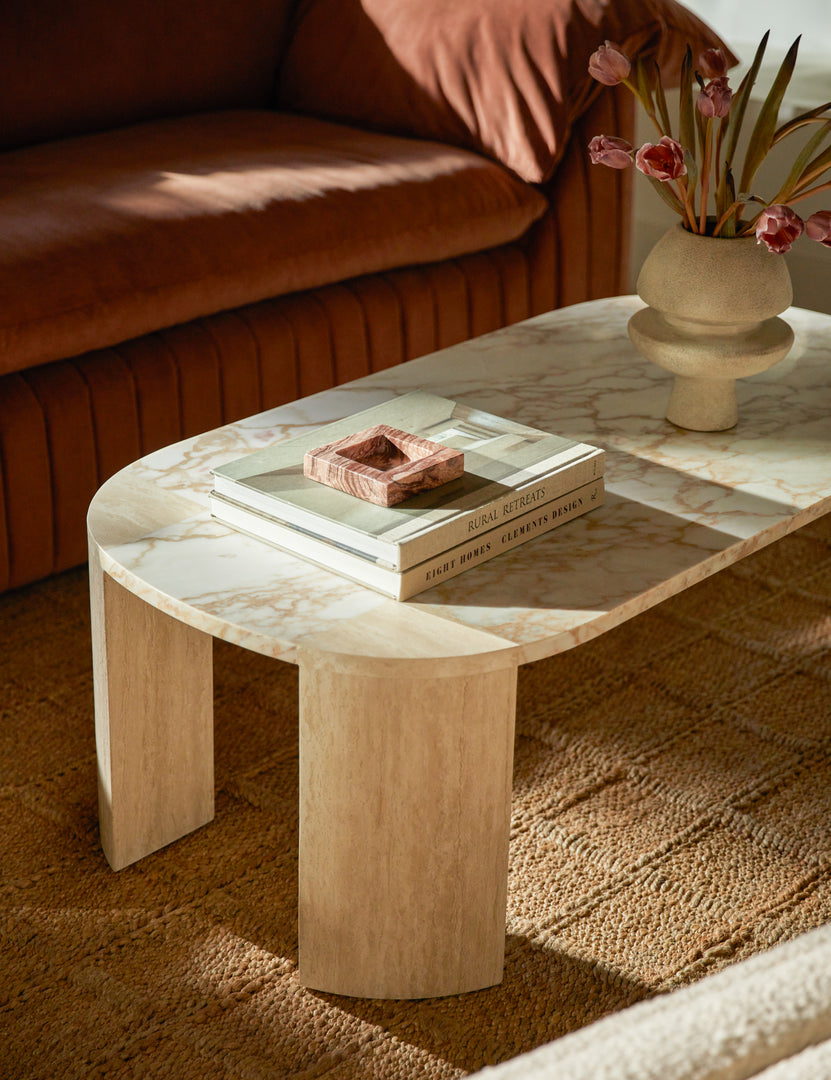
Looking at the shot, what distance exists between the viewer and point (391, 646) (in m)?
0.86

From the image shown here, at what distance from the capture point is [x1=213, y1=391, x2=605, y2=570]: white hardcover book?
3.08 feet

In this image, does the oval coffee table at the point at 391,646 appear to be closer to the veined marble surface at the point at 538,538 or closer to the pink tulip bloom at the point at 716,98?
the veined marble surface at the point at 538,538

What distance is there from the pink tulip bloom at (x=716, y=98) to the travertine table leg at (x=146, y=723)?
674 mm

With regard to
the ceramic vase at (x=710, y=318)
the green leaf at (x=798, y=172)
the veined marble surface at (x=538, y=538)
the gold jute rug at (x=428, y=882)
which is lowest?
the gold jute rug at (x=428, y=882)

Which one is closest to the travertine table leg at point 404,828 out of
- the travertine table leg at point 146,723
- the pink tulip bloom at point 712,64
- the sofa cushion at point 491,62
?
the travertine table leg at point 146,723

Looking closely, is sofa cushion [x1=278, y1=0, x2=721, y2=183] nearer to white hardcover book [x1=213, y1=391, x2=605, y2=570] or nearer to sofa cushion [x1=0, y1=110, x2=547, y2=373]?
sofa cushion [x1=0, y1=110, x2=547, y2=373]

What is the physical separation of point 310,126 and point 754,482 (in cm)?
131

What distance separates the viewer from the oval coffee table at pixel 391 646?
904 millimetres

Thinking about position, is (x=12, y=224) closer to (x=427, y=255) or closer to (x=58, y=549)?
(x=58, y=549)

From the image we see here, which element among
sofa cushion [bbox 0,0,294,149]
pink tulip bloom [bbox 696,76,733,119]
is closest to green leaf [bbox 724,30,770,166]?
pink tulip bloom [bbox 696,76,733,119]

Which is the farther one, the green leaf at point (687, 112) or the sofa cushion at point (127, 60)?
the sofa cushion at point (127, 60)

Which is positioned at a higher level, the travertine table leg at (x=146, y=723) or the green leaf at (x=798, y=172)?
the green leaf at (x=798, y=172)

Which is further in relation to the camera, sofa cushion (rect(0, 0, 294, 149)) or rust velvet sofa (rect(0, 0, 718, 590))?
sofa cushion (rect(0, 0, 294, 149))

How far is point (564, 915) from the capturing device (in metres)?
1.13
